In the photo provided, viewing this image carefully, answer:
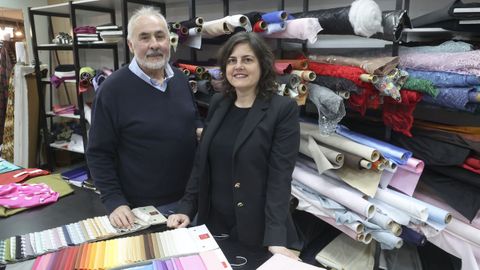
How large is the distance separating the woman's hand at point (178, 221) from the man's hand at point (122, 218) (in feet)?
0.47

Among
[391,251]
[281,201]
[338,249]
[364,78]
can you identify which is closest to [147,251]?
[281,201]

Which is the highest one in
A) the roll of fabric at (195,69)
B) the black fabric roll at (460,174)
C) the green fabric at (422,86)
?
the roll of fabric at (195,69)

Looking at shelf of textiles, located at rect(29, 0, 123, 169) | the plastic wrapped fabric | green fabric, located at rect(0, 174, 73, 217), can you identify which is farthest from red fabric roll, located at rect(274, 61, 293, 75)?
shelf of textiles, located at rect(29, 0, 123, 169)

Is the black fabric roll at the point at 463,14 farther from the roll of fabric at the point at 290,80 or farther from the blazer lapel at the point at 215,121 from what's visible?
the blazer lapel at the point at 215,121

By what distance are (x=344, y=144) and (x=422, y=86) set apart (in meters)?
0.46

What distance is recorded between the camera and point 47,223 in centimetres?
141

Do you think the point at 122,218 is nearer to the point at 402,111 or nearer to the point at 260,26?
the point at 260,26

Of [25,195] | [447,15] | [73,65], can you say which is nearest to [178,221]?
[25,195]

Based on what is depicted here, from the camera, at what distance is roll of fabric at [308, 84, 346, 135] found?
1.69 m

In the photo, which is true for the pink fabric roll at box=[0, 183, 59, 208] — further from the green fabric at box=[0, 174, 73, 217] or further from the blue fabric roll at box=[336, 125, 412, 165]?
the blue fabric roll at box=[336, 125, 412, 165]

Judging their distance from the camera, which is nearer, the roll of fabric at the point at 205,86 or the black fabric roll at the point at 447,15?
the black fabric roll at the point at 447,15

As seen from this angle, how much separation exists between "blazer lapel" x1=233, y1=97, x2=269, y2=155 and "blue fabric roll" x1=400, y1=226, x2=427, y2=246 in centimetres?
103

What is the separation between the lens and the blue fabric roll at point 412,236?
1.71 meters

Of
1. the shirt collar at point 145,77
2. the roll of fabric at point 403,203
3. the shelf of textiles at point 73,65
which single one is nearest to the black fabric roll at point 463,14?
the roll of fabric at point 403,203
